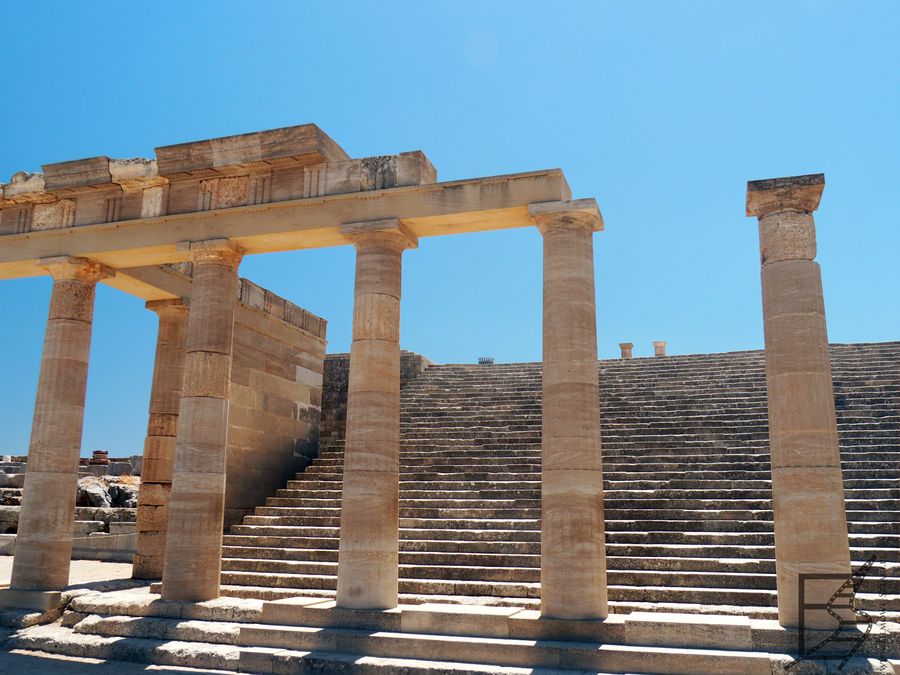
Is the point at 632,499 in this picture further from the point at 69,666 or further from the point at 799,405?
the point at 69,666

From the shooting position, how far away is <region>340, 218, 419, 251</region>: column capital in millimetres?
11836

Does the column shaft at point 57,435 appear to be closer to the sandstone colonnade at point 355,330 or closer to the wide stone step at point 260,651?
the sandstone colonnade at point 355,330

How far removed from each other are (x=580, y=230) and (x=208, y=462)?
6.65 m

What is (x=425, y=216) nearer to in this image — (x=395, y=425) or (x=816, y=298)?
(x=395, y=425)

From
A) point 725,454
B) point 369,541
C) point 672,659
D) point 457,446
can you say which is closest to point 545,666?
point 672,659

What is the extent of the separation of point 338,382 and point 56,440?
38.0 feet

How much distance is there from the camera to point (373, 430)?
36.8 ft

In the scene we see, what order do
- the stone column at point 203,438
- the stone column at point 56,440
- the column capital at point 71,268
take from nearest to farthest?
the stone column at point 203,438, the stone column at point 56,440, the column capital at point 71,268

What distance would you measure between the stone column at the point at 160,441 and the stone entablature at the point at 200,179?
9.93 ft

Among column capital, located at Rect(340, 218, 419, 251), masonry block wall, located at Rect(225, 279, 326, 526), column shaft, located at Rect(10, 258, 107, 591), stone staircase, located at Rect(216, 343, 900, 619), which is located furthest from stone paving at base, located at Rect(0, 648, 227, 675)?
column capital, located at Rect(340, 218, 419, 251)

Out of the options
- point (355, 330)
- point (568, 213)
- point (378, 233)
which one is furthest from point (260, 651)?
point (568, 213)

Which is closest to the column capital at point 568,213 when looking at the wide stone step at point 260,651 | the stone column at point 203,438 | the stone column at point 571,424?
the stone column at point 571,424

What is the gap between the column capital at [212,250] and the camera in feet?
42.1

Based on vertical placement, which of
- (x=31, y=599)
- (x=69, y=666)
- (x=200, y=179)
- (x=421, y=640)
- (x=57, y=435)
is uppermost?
(x=200, y=179)
